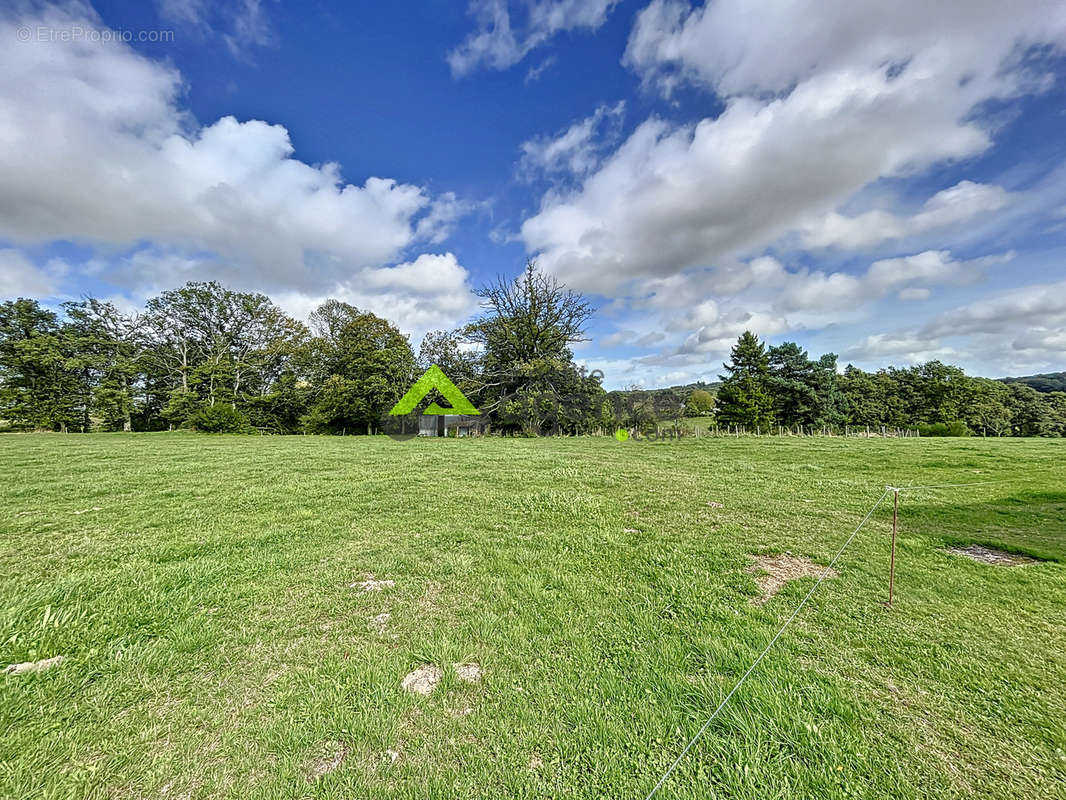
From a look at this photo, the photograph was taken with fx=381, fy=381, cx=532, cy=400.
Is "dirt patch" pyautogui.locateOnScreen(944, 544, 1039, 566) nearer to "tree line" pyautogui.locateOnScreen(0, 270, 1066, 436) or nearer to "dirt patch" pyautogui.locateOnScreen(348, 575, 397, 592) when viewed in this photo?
"dirt patch" pyautogui.locateOnScreen(348, 575, 397, 592)

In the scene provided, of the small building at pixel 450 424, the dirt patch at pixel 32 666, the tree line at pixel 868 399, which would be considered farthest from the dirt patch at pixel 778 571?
the tree line at pixel 868 399

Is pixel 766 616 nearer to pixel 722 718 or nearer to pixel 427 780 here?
pixel 722 718

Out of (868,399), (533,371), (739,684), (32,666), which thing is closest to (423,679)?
(739,684)

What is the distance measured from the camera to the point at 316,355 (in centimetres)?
3247

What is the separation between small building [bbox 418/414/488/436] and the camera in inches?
1077

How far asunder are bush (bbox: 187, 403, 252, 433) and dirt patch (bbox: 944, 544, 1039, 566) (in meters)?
36.3

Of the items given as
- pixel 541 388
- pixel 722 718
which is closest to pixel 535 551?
pixel 722 718

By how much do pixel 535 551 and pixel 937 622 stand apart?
139 inches

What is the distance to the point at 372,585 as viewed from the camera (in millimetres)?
3674

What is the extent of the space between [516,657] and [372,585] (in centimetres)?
180

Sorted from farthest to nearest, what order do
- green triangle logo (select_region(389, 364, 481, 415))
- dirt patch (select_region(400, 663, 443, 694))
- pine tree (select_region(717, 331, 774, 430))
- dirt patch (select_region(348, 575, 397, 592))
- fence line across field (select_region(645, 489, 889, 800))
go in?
pine tree (select_region(717, 331, 774, 430))
green triangle logo (select_region(389, 364, 481, 415))
dirt patch (select_region(348, 575, 397, 592))
dirt patch (select_region(400, 663, 443, 694))
fence line across field (select_region(645, 489, 889, 800))

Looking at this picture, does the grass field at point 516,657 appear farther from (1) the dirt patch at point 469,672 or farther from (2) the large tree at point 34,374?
(2) the large tree at point 34,374

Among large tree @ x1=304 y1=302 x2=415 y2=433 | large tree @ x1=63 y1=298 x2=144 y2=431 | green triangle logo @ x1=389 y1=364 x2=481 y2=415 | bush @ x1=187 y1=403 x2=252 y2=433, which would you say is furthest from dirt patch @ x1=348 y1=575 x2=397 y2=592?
large tree @ x1=63 y1=298 x2=144 y2=431

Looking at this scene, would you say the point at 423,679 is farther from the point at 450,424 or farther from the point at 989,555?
the point at 450,424
